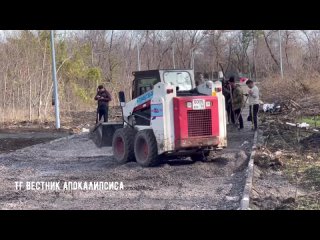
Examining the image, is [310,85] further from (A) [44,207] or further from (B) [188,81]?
(A) [44,207]

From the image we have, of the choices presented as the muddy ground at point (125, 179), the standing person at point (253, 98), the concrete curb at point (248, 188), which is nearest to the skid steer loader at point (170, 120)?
the muddy ground at point (125, 179)

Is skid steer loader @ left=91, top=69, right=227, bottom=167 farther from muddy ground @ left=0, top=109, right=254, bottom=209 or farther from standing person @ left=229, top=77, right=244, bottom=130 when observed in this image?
standing person @ left=229, top=77, right=244, bottom=130

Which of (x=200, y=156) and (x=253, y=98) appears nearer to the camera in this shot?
(x=200, y=156)

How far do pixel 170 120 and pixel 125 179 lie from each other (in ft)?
5.60

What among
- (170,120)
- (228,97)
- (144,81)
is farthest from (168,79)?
(228,97)

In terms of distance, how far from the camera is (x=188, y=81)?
522 inches

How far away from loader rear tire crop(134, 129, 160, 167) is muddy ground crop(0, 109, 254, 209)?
187 mm

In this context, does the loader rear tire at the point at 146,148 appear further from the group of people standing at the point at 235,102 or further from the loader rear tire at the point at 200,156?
the group of people standing at the point at 235,102

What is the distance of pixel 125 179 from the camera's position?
1106cm

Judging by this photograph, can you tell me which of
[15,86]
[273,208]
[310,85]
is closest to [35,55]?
[15,86]

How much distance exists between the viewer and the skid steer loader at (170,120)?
1195 cm

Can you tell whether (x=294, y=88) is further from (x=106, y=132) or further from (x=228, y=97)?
(x=106, y=132)

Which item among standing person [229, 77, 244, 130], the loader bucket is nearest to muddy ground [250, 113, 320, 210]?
standing person [229, 77, 244, 130]

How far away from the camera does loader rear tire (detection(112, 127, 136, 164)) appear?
13.1 meters
